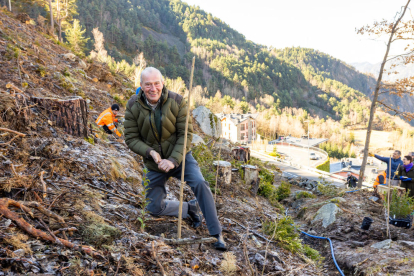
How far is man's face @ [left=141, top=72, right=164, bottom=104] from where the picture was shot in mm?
2453

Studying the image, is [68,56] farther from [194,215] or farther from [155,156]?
[194,215]

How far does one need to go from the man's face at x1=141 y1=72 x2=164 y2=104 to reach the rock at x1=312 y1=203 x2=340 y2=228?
4.53 meters

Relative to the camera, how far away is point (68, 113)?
4.25 m

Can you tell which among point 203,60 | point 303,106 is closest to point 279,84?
point 303,106

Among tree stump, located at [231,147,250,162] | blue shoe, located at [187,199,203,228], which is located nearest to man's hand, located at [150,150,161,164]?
blue shoe, located at [187,199,203,228]

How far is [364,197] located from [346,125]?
380ft

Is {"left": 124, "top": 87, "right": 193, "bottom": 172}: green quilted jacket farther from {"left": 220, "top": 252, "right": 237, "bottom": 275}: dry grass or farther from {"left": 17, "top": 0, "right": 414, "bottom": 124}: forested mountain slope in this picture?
{"left": 17, "top": 0, "right": 414, "bottom": 124}: forested mountain slope

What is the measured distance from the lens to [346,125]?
10825cm

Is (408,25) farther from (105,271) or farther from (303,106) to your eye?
(303,106)

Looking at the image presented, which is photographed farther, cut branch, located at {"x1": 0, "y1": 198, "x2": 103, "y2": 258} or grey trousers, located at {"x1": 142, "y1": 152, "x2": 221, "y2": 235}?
grey trousers, located at {"x1": 142, "y1": 152, "x2": 221, "y2": 235}

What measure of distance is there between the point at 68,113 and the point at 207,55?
13613 centimetres

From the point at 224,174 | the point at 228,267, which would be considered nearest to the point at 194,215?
the point at 228,267

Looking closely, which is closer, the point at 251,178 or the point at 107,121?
the point at 107,121

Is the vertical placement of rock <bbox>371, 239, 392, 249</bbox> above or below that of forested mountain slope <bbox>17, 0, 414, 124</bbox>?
below
